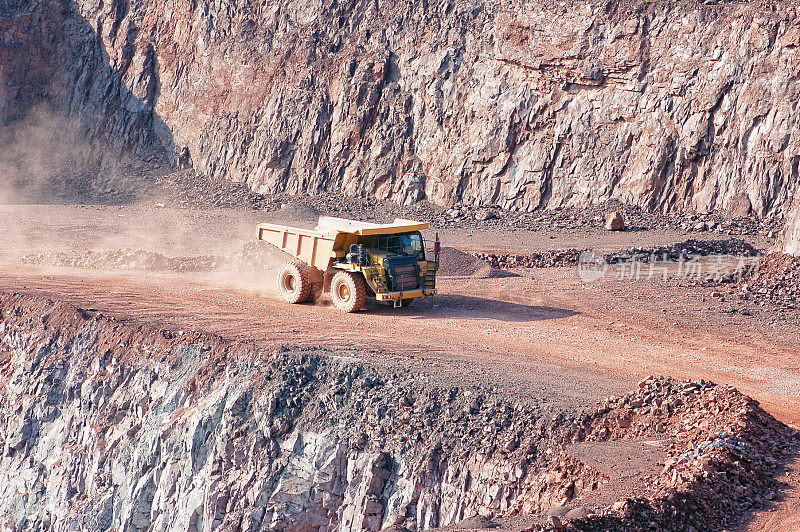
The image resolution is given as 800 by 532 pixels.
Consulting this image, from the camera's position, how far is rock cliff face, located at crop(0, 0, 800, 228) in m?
28.0

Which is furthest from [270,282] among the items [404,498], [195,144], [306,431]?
[195,144]

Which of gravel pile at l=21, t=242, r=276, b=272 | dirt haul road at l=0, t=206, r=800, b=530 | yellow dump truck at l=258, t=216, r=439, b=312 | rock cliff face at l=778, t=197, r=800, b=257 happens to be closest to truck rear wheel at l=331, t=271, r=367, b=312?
yellow dump truck at l=258, t=216, r=439, b=312

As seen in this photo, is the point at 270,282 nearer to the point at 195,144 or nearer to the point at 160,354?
the point at 160,354

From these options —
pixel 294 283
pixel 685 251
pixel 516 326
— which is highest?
pixel 685 251

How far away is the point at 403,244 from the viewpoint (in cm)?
1662

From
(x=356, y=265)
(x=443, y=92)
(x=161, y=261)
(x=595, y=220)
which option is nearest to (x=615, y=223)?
(x=595, y=220)

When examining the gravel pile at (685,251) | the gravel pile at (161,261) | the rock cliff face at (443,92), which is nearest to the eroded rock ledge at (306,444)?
the gravel pile at (161,261)

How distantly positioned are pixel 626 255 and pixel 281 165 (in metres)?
18.4

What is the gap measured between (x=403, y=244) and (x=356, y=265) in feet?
3.76

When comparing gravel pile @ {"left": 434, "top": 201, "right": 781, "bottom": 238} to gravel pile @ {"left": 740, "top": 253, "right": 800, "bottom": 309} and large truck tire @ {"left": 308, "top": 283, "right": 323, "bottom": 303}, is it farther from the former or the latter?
large truck tire @ {"left": 308, "top": 283, "right": 323, "bottom": 303}

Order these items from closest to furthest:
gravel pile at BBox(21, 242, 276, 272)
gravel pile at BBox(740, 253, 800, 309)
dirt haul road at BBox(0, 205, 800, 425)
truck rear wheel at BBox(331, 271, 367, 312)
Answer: dirt haul road at BBox(0, 205, 800, 425), truck rear wheel at BBox(331, 271, 367, 312), gravel pile at BBox(740, 253, 800, 309), gravel pile at BBox(21, 242, 276, 272)

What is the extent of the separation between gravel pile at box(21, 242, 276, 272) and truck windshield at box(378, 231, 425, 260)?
458cm

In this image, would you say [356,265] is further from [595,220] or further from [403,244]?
[595,220]

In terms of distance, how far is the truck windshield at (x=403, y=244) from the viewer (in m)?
16.5
